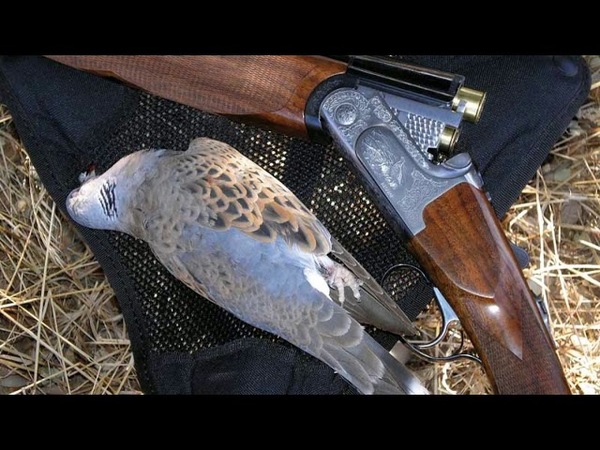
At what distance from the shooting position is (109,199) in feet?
6.56

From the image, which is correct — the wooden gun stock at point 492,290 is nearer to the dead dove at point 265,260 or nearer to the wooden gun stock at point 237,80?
the dead dove at point 265,260

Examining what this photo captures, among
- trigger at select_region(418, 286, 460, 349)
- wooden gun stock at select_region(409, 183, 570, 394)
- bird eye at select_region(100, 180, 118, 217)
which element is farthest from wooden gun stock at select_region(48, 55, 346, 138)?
trigger at select_region(418, 286, 460, 349)

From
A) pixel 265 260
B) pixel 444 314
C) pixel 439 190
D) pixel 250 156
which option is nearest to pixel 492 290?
pixel 444 314

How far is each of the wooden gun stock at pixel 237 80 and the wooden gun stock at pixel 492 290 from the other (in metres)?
0.42

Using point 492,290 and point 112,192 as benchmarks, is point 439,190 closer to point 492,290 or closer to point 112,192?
point 492,290

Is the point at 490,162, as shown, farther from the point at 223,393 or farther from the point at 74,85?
the point at 74,85

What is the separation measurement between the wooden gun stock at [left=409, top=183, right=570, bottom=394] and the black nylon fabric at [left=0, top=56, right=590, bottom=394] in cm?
27

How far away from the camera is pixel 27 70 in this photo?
208 centimetres

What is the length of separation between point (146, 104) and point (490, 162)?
37.7 inches

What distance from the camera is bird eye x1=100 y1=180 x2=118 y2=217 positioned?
2.00 metres

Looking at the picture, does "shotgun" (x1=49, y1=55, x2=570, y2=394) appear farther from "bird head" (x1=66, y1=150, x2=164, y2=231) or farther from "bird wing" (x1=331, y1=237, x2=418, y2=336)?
"bird head" (x1=66, y1=150, x2=164, y2=231)

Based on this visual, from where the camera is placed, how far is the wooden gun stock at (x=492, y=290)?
1.77 metres

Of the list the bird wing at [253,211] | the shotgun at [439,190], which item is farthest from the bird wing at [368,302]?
the shotgun at [439,190]

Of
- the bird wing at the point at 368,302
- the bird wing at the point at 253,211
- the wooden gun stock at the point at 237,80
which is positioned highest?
the wooden gun stock at the point at 237,80
